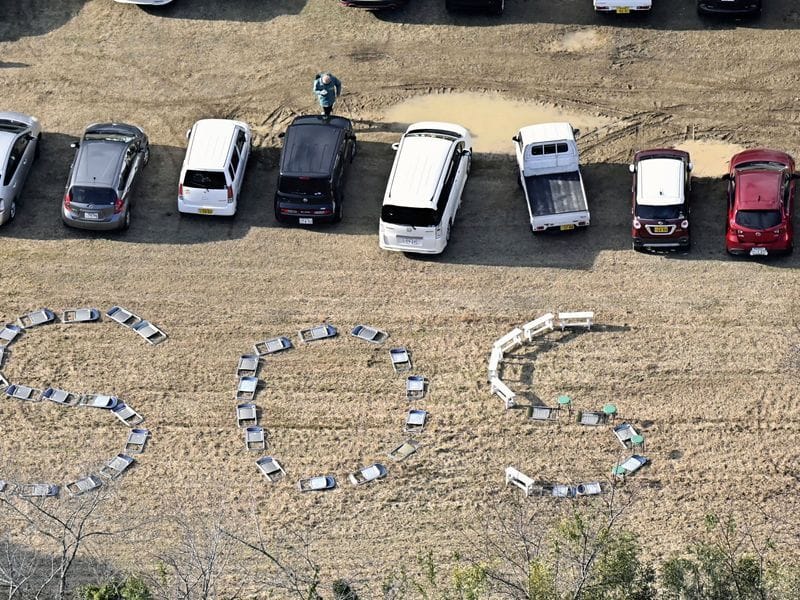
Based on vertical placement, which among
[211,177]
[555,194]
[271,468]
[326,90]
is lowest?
[271,468]

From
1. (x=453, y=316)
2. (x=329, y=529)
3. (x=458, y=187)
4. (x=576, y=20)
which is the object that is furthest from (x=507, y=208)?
(x=329, y=529)

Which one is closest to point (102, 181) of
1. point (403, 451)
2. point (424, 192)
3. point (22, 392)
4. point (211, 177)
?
point (211, 177)

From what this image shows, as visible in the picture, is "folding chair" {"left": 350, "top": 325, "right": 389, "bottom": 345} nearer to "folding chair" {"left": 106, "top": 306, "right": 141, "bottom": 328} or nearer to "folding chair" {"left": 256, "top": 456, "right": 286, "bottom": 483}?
"folding chair" {"left": 256, "top": 456, "right": 286, "bottom": 483}

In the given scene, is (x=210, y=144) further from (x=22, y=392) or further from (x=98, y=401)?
(x=22, y=392)

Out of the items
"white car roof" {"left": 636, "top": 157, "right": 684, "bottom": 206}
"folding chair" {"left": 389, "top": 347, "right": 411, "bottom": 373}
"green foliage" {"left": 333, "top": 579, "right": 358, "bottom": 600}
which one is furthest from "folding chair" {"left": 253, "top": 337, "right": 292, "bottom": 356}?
"white car roof" {"left": 636, "top": 157, "right": 684, "bottom": 206}

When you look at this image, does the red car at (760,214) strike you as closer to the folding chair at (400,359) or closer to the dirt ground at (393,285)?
the dirt ground at (393,285)

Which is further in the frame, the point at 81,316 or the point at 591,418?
the point at 81,316
